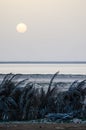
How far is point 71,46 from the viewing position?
4.91 m

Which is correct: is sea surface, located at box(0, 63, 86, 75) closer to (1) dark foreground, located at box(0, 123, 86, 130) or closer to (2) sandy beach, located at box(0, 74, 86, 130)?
(2) sandy beach, located at box(0, 74, 86, 130)

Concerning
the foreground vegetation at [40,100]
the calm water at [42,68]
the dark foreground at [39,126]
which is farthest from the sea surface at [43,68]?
the dark foreground at [39,126]

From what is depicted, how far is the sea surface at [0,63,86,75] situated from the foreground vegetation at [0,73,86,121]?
0.40 feet

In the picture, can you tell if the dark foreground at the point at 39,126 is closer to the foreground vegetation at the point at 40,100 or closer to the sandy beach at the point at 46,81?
the sandy beach at the point at 46,81

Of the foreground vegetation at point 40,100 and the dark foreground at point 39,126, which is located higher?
the foreground vegetation at point 40,100

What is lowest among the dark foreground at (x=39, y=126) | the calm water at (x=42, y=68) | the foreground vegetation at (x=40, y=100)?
the dark foreground at (x=39, y=126)

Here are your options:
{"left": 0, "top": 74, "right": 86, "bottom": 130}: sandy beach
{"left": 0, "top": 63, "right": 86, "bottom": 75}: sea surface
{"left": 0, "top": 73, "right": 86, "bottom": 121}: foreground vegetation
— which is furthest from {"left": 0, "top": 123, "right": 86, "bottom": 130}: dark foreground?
{"left": 0, "top": 63, "right": 86, "bottom": 75}: sea surface

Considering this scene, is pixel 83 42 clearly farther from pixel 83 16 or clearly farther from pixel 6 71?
pixel 6 71

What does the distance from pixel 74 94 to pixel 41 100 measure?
1.87ft

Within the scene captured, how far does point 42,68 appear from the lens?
16.1ft

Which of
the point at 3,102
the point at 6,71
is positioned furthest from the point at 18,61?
the point at 3,102

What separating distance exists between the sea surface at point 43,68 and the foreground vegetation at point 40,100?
4.8 inches

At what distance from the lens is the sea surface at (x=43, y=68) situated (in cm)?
490

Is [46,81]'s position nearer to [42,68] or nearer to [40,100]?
[42,68]
